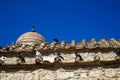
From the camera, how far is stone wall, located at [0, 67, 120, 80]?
5875mm

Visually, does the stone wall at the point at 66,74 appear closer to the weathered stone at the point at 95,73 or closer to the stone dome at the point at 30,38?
the weathered stone at the point at 95,73

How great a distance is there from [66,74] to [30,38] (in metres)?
11.6

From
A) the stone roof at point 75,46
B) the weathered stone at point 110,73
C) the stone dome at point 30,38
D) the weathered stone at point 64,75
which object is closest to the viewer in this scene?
the weathered stone at point 110,73

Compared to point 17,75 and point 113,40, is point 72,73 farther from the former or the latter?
point 113,40

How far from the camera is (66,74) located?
6.02 meters

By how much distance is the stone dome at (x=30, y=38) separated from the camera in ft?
55.8

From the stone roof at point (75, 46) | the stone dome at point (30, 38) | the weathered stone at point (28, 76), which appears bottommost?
the weathered stone at point (28, 76)

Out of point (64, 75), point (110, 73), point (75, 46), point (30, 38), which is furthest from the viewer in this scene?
point (30, 38)

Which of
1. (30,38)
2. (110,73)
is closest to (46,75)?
(110,73)

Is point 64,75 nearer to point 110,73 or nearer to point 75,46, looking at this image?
point 110,73

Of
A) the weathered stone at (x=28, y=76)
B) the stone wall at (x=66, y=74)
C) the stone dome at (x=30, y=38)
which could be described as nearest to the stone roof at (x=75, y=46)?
the stone dome at (x=30, y=38)

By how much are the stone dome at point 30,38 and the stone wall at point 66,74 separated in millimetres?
10819

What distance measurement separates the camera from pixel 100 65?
6.09 meters

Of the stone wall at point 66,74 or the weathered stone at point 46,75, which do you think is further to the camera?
the weathered stone at point 46,75
